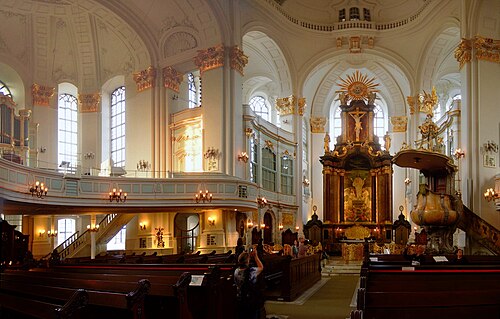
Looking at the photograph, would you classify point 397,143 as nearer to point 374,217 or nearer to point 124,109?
point 374,217

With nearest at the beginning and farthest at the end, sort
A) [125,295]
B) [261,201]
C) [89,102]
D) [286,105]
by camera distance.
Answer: [125,295] → [261,201] → [89,102] → [286,105]

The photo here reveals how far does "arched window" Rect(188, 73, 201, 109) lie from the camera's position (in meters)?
30.8

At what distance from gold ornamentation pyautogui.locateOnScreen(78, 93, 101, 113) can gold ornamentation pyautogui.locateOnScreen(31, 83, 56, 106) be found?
1941 millimetres

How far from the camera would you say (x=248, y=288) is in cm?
764

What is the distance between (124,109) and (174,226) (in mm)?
8730

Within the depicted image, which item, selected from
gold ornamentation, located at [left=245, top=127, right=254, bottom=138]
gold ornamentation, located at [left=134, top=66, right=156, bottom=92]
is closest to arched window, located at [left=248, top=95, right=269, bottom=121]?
gold ornamentation, located at [left=134, top=66, right=156, bottom=92]

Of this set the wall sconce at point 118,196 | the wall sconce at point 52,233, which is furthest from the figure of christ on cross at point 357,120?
the wall sconce at point 52,233

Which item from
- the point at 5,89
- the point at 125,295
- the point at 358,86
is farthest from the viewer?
the point at 358,86

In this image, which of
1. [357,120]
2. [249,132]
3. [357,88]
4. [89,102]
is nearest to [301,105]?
[357,120]

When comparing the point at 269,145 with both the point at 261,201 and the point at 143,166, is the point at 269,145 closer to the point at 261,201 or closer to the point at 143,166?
the point at 261,201

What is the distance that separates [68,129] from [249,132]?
1128cm

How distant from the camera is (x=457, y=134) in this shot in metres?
27.2

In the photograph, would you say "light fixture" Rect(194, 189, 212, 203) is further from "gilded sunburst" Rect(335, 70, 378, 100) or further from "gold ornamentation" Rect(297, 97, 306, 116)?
"gilded sunburst" Rect(335, 70, 378, 100)

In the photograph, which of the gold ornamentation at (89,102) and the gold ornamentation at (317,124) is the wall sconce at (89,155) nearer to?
the gold ornamentation at (89,102)
